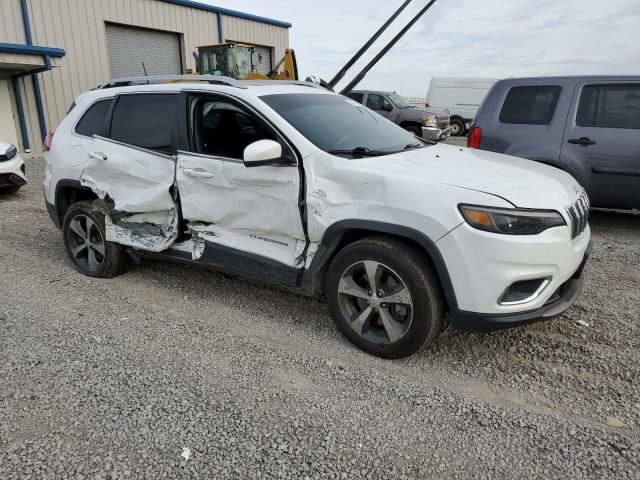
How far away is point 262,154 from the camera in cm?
316

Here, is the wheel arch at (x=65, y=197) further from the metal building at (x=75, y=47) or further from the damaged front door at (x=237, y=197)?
the metal building at (x=75, y=47)

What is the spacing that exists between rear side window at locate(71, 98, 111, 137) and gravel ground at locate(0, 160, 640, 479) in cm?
145

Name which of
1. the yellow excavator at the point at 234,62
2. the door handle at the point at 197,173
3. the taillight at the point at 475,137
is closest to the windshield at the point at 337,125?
the door handle at the point at 197,173

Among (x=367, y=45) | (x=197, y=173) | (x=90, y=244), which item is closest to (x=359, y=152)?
(x=197, y=173)

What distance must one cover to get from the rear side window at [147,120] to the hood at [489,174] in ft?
5.71

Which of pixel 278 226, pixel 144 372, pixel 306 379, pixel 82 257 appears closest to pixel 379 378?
pixel 306 379

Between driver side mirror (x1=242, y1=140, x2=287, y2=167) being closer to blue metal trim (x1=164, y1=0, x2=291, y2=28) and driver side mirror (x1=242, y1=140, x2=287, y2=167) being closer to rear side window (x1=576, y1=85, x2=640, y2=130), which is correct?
rear side window (x1=576, y1=85, x2=640, y2=130)

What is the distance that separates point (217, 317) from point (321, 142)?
61.3 inches

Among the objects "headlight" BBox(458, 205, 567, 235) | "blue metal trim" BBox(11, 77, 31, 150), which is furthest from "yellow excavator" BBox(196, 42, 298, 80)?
"headlight" BBox(458, 205, 567, 235)

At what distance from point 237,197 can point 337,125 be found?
3.03ft

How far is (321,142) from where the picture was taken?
132 inches

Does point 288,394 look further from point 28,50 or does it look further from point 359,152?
point 28,50

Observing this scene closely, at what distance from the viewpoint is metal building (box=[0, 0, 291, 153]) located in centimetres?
1453

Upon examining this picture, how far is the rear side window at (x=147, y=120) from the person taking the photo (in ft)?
13.0
